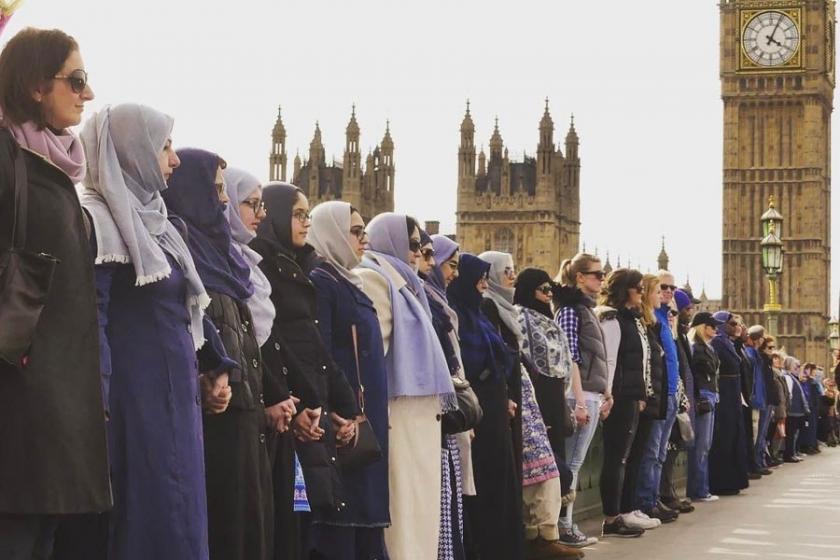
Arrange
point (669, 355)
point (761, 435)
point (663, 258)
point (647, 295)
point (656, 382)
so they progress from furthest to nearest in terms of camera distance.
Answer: point (663, 258) < point (761, 435) < point (669, 355) < point (647, 295) < point (656, 382)

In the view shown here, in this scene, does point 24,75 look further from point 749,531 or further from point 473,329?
point 749,531

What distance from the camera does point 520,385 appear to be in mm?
6445

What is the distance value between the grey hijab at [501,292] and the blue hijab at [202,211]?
2659 mm

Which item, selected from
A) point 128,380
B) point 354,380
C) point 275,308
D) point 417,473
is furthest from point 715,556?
point 128,380

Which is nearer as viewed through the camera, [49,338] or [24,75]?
[49,338]

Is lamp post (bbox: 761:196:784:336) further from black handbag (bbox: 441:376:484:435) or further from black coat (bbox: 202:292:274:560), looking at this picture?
black coat (bbox: 202:292:274:560)

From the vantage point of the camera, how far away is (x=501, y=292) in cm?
654

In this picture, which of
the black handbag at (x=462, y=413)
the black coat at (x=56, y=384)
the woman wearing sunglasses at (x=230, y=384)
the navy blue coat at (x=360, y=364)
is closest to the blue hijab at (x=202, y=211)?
the woman wearing sunglasses at (x=230, y=384)

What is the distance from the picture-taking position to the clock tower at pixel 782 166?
5741 cm

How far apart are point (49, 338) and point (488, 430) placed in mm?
3486

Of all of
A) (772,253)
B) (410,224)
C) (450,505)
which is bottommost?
(450,505)

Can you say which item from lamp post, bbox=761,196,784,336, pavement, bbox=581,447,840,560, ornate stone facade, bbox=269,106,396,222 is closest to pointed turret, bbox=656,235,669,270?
ornate stone facade, bbox=269,106,396,222

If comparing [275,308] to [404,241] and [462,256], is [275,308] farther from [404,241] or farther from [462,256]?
[462,256]

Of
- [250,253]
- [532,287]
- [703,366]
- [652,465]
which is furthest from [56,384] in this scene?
[703,366]
